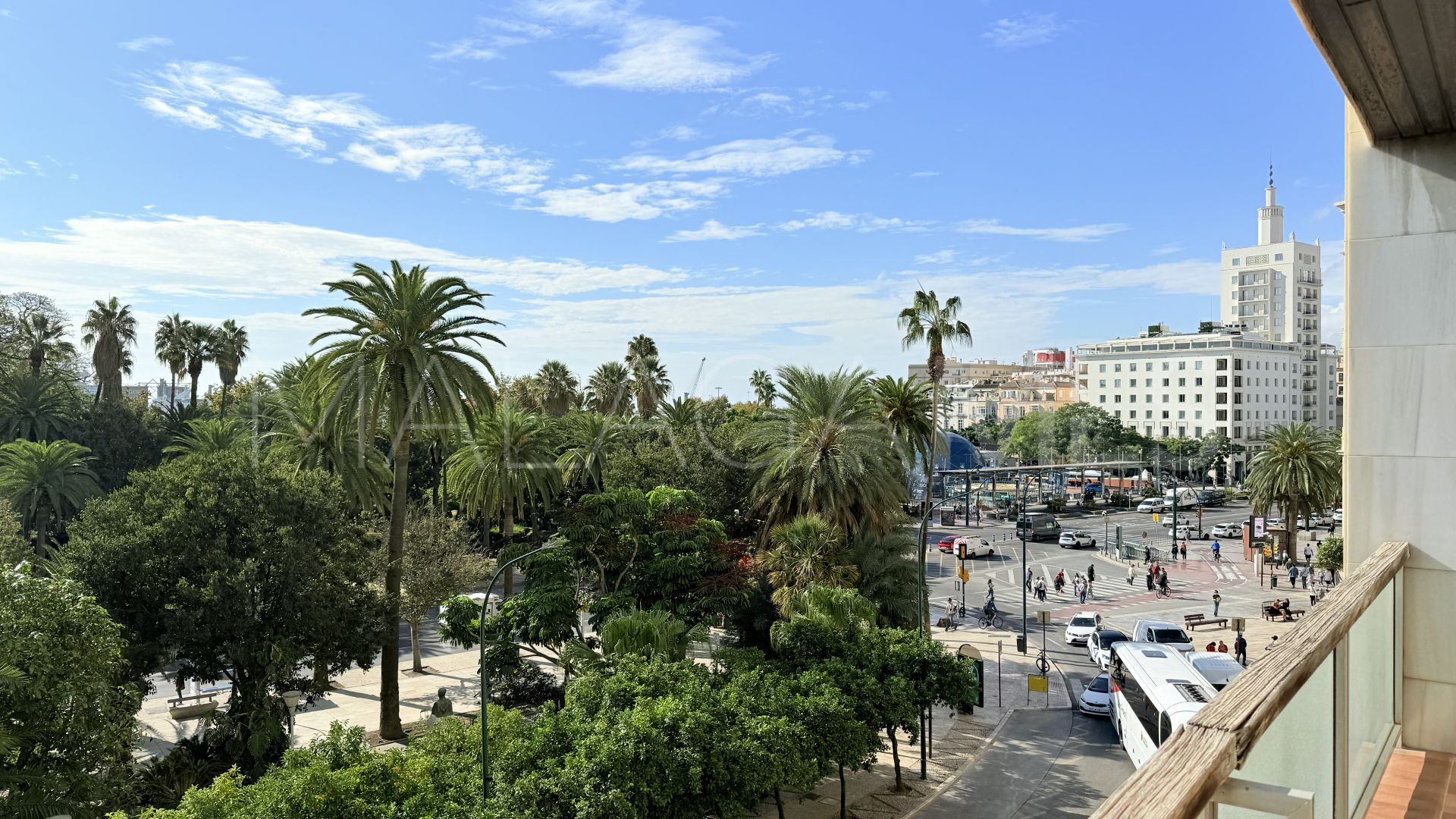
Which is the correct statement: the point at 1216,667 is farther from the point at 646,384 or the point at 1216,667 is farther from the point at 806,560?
the point at 646,384

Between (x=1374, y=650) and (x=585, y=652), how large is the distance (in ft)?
60.9

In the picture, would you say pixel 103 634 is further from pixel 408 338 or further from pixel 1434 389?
pixel 1434 389


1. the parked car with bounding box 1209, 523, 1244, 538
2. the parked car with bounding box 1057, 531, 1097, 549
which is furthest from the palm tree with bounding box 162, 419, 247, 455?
the parked car with bounding box 1209, 523, 1244, 538

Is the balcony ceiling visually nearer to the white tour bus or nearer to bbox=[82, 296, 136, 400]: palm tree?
the white tour bus

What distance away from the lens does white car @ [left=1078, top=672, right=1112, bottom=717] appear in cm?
2775

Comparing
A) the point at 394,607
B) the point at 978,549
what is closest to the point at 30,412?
the point at 394,607

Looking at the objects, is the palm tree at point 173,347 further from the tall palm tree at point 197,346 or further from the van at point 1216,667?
the van at point 1216,667

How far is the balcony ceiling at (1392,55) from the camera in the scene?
148 inches

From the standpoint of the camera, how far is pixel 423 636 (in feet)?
137

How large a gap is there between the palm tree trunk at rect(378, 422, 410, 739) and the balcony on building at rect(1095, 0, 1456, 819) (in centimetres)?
2323

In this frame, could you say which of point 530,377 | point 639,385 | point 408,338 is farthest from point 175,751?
point 530,377

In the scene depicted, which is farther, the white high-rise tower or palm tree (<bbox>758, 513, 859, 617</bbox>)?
the white high-rise tower

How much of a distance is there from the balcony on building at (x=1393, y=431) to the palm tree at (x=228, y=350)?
64.7 metres

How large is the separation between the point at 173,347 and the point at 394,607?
4497 centimetres
